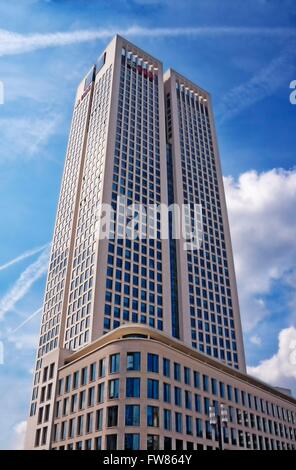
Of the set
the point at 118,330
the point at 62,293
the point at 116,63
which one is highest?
the point at 116,63

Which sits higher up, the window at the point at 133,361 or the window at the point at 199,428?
the window at the point at 133,361

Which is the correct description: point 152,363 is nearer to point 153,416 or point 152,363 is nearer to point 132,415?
point 153,416

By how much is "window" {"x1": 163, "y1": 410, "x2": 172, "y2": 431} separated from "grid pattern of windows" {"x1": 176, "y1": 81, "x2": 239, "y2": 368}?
37202mm

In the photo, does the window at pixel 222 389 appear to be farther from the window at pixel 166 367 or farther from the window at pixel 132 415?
the window at pixel 132 415

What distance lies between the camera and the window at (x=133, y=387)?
52350 mm

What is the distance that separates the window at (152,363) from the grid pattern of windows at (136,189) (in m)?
24.7

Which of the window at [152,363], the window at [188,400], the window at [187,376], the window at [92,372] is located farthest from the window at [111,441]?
the window at [187,376]

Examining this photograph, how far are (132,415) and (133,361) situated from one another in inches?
249

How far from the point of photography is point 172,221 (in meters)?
108

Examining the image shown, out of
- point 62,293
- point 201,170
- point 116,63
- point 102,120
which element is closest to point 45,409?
point 62,293

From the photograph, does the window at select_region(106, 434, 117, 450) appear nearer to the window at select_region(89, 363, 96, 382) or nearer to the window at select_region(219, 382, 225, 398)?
the window at select_region(89, 363, 96, 382)

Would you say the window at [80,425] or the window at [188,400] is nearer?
the window at [80,425]

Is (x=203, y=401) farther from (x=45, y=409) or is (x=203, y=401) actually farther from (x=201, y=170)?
(x=201, y=170)

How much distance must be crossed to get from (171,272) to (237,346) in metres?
22.8
